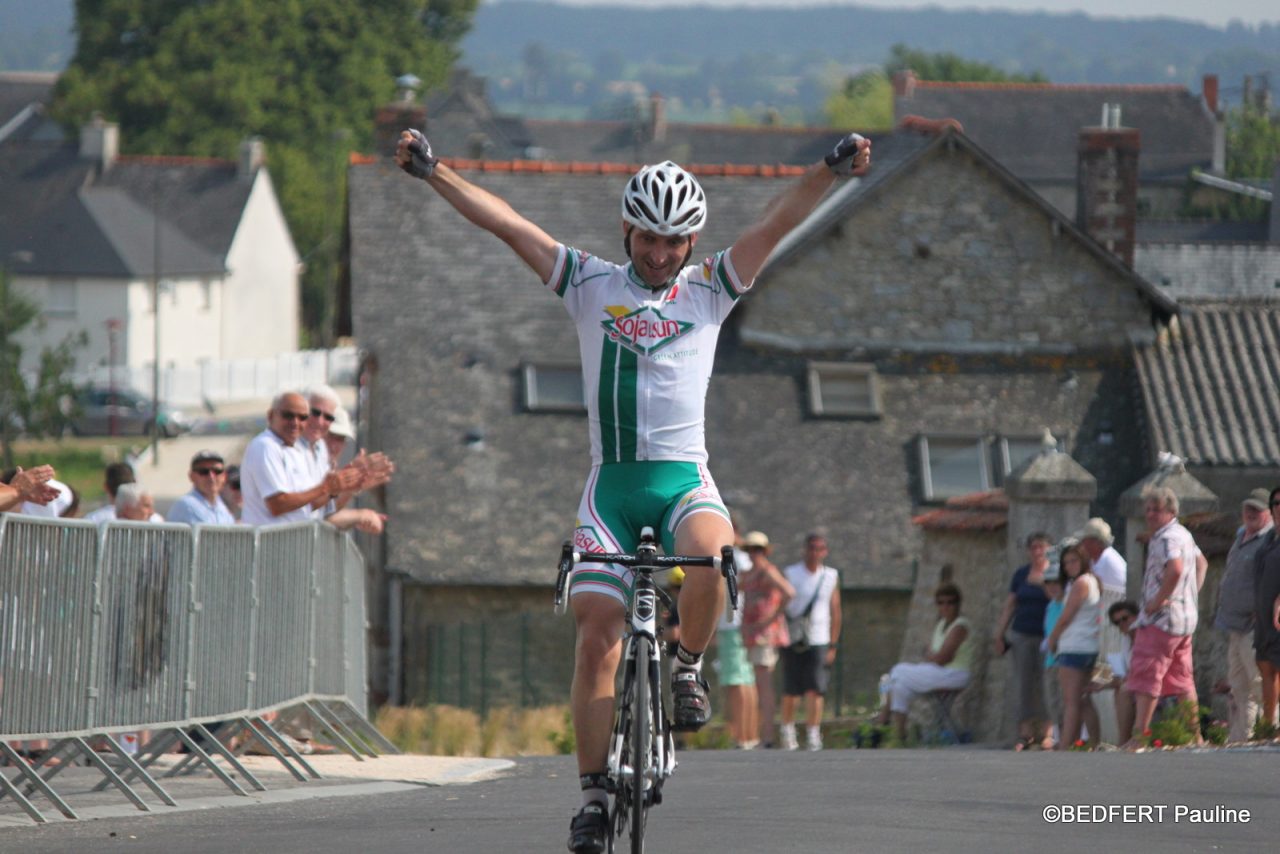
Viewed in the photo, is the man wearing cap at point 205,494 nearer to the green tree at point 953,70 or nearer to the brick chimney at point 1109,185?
the brick chimney at point 1109,185

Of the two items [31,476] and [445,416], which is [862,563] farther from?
[31,476]

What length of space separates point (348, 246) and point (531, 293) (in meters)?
3.16

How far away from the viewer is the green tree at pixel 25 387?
59.1m

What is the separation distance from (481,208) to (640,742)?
2071 millimetres

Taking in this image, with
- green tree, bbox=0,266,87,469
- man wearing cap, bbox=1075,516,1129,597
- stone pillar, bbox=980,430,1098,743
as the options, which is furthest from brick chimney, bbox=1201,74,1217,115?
man wearing cap, bbox=1075,516,1129,597

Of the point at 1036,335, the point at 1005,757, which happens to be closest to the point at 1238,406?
the point at 1036,335

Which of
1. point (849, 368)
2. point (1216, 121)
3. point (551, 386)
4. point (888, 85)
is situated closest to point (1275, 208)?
point (849, 368)

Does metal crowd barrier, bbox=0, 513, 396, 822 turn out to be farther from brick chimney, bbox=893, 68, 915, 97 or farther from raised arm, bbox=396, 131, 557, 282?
brick chimney, bbox=893, 68, 915, 97

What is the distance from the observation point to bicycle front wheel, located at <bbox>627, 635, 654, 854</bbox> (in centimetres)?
754

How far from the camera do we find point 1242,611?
1461 centimetres

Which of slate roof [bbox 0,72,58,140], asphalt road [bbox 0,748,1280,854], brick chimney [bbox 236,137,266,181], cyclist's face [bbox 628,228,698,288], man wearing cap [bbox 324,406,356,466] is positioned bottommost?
asphalt road [bbox 0,748,1280,854]

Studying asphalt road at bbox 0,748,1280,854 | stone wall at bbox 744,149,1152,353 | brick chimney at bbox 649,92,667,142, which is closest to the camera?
asphalt road at bbox 0,748,1280,854

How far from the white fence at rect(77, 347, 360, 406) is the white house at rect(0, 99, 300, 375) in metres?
0.79

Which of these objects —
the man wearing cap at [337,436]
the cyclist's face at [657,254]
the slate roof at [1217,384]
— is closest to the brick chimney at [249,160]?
the slate roof at [1217,384]
